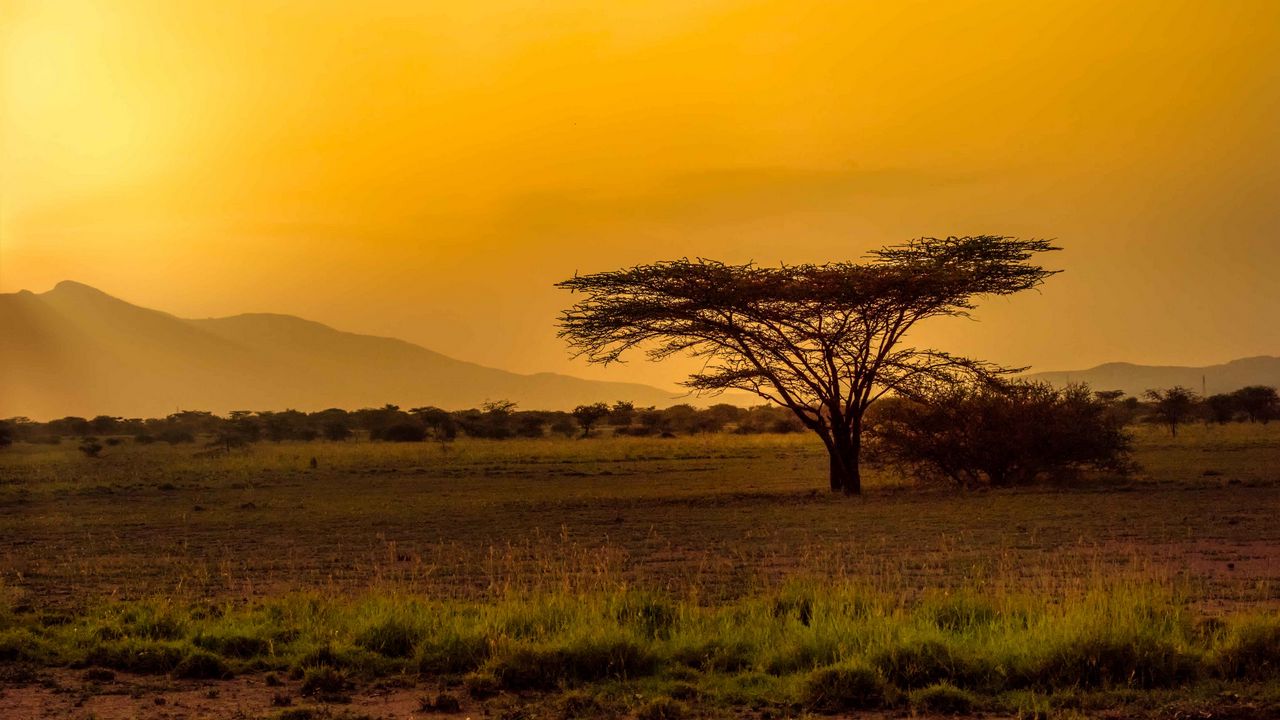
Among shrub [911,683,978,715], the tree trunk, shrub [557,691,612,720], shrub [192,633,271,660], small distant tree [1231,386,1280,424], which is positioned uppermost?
small distant tree [1231,386,1280,424]

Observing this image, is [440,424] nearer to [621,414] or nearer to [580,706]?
[621,414]

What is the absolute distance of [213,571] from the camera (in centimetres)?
1858

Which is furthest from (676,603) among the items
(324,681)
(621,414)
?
(621,414)

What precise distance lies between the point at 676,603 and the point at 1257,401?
84268 millimetres

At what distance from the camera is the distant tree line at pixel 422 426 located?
98.6m

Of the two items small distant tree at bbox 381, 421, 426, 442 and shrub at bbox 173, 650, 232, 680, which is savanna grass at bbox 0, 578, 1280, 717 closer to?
shrub at bbox 173, 650, 232, 680

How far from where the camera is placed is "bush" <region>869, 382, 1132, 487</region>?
1390 inches

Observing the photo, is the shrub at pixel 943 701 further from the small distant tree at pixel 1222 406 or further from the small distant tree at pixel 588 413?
the small distant tree at pixel 588 413

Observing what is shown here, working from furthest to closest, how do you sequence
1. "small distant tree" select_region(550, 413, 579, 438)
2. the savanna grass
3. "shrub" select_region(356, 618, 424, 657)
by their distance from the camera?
Result: "small distant tree" select_region(550, 413, 579, 438)
"shrub" select_region(356, 618, 424, 657)
the savanna grass

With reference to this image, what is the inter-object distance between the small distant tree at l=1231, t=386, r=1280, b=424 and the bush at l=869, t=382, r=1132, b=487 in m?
57.4

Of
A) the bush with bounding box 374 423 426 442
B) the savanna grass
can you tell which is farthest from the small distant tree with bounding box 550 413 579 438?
the savanna grass

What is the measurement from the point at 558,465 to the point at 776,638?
142ft

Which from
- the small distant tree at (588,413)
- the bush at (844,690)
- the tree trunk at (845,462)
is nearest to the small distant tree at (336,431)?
the small distant tree at (588,413)

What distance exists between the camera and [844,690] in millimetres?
10047
